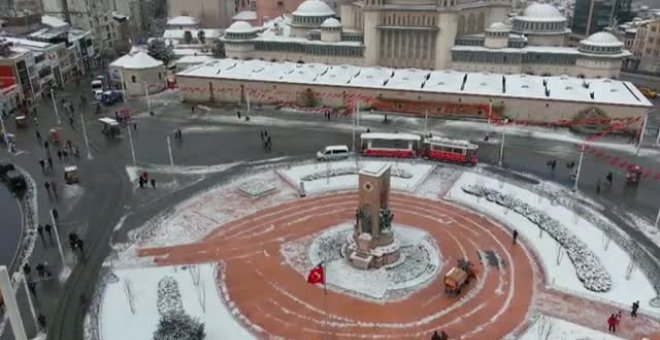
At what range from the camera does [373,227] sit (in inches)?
1165

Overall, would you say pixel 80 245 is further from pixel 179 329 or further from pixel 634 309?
pixel 634 309

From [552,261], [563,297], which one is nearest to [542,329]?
[563,297]

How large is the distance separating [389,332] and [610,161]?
99.5 feet

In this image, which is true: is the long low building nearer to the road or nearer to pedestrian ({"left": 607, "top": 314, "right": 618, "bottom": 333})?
the road

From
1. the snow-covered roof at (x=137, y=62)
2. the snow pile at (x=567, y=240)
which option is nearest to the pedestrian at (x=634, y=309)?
the snow pile at (x=567, y=240)

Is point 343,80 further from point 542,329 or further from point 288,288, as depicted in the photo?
point 542,329

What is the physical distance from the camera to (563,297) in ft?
88.1

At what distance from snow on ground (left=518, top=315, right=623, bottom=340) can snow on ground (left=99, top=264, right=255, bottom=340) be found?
13045 millimetres

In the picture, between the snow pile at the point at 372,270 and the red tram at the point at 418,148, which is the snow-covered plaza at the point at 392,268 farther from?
the red tram at the point at 418,148

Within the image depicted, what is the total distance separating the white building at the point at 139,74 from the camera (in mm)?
66812

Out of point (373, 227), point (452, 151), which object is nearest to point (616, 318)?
point (373, 227)

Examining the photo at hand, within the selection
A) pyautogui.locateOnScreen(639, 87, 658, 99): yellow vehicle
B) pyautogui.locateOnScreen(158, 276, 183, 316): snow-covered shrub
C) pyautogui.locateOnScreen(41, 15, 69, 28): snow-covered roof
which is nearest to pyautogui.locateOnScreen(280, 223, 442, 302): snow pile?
pyautogui.locateOnScreen(158, 276, 183, 316): snow-covered shrub

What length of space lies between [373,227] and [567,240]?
12211 mm

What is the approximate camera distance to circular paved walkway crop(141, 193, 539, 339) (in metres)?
25.0
